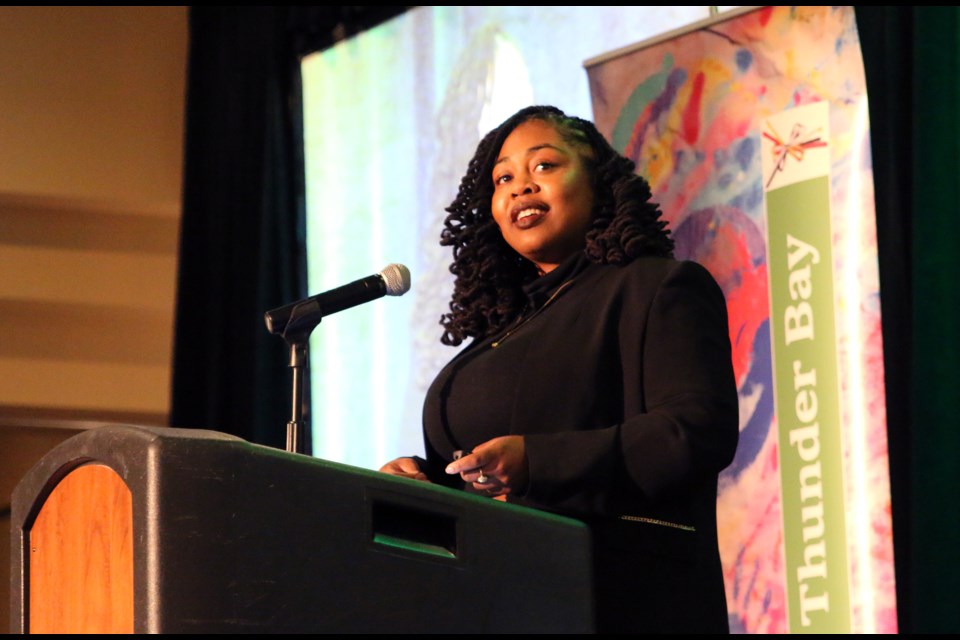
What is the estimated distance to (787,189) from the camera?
299 centimetres

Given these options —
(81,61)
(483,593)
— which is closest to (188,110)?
(81,61)

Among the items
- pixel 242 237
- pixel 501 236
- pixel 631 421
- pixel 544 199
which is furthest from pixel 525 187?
pixel 242 237

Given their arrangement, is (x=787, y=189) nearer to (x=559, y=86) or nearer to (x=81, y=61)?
(x=559, y=86)

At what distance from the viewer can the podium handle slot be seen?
133 centimetres

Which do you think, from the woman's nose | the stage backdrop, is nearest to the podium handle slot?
the woman's nose

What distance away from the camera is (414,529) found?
54.2 inches

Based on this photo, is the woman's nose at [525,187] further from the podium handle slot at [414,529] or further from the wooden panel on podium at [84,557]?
the wooden panel on podium at [84,557]

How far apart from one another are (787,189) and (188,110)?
9.65 ft

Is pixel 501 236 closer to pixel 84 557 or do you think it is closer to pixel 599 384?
pixel 599 384

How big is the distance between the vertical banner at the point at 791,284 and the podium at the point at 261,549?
1459mm

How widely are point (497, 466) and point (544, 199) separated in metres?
0.60

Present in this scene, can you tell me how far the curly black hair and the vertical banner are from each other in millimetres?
861

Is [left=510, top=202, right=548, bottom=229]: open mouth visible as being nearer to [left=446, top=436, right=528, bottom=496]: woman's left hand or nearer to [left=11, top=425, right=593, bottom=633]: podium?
[left=446, top=436, right=528, bottom=496]: woman's left hand

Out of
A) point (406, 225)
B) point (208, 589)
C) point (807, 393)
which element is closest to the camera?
point (208, 589)
